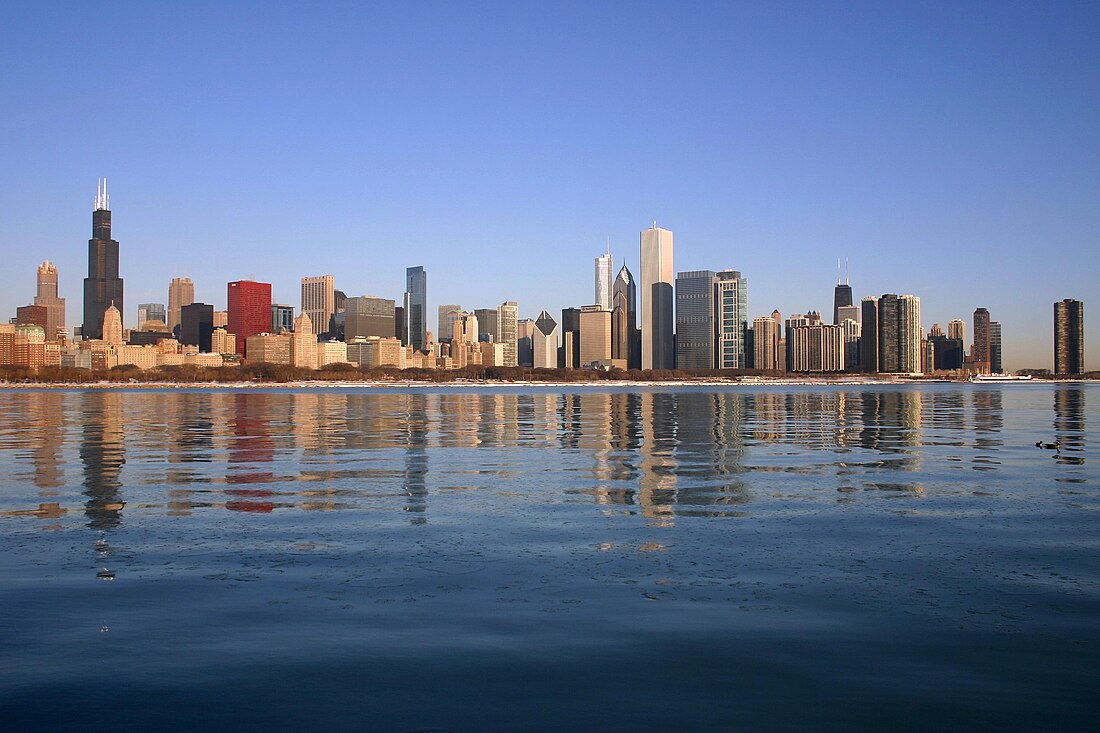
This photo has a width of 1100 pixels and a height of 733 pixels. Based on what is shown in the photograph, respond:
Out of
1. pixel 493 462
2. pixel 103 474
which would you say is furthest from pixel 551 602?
pixel 103 474

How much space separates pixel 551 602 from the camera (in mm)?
14625

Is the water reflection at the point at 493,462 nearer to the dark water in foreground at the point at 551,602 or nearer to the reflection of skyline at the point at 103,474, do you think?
the reflection of skyline at the point at 103,474

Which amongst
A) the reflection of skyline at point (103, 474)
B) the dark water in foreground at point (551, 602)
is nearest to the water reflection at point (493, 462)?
the reflection of skyline at point (103, 474)

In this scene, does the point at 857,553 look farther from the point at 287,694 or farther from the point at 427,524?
the point at 287,694

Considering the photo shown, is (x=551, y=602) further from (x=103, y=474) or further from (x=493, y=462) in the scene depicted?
(x=103, y=474)

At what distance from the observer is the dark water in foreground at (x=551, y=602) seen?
34.6 feet

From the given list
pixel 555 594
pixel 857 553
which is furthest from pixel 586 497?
pixel 555 594

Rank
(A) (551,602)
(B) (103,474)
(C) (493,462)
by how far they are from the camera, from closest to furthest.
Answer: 1. (A) (551,602)
2. (B) (103,474)
3. (C) (493,462)

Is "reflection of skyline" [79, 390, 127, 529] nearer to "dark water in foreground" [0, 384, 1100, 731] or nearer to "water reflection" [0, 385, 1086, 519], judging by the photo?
"water reflection" [0, 385, 1086, 519]

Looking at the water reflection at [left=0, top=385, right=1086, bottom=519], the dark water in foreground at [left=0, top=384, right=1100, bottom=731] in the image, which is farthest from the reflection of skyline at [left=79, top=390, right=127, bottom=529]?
the dark water in foreground at [left=0, top=384, right=1100, bottom=731]

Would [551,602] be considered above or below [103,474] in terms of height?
below

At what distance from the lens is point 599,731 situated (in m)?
9.84

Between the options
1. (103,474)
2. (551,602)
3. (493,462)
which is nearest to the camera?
(551,602)

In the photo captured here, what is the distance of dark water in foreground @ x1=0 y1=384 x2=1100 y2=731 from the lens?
34.6 ft
